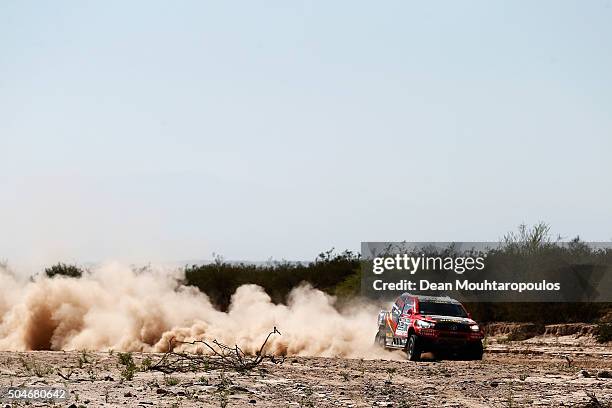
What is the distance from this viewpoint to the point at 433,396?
18.0 m

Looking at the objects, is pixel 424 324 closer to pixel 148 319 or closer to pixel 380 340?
pixel 380 340

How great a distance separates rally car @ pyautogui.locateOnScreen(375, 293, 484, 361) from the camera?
26.3 m

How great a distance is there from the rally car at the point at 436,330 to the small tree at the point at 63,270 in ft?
88.7

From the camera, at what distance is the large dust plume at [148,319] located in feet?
108

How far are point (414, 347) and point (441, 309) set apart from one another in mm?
1484

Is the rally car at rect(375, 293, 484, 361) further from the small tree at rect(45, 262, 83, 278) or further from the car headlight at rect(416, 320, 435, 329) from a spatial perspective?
the small tree at rect(45, 262, 83, 278)

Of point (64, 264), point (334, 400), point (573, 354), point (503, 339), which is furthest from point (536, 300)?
point (64, 264)

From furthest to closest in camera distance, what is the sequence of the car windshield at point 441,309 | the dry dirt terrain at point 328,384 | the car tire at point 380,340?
the car tire at point 380,340 < the car windshield at point 441,309 < the dry dirt terrain at point 328,384

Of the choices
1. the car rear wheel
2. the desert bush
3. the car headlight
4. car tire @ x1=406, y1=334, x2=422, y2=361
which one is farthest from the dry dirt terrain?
the desert bush

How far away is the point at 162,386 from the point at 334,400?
349 cm

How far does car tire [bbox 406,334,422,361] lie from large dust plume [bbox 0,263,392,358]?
12.2ft

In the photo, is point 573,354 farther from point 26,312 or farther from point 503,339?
point 26,312
